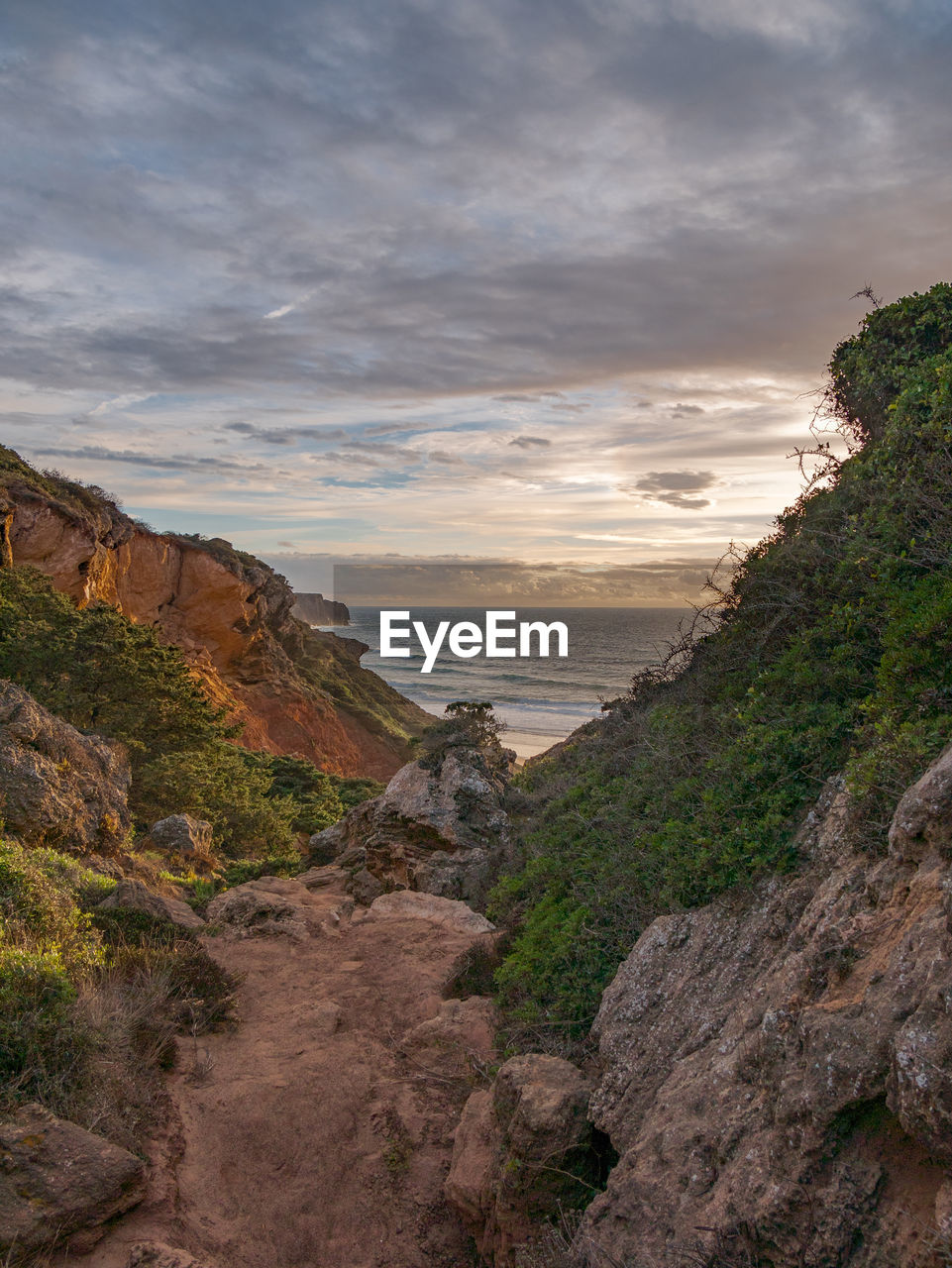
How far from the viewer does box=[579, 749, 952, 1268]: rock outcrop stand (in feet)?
8.32

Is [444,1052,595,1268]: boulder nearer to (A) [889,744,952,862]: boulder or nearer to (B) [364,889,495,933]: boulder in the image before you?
(A) [889,744,952,862]: boulder

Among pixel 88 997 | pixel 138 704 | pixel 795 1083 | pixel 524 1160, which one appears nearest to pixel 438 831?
pixel 88 997

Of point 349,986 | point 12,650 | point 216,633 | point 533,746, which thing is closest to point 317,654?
point 216,633

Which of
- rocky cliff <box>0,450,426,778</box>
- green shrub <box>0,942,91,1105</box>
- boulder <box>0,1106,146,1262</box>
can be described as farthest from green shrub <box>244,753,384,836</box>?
boulder <box>0,1106,146,1262</box>

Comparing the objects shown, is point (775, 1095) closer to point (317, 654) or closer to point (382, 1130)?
point (382, 1130)

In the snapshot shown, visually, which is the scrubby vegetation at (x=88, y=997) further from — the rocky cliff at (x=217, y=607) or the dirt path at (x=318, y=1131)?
the rocky cliff at (x=217, y=607)

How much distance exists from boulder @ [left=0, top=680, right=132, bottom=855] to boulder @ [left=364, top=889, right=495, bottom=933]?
181 inches

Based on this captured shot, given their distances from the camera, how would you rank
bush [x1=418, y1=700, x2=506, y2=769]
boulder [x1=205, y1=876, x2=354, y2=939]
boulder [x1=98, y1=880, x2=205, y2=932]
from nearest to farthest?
boulder [x1=98, y1=880, x2=205, y2=932], boulder [x1=205, y1=876, x2=354, y2=939], bush [x1=418, y1=700, x2=506, y2=769]

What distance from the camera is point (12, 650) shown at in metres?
18.3

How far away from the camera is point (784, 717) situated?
5.67 m

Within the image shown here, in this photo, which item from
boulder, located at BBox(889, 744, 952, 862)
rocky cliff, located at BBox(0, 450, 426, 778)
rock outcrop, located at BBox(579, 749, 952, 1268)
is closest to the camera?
rock outcrop, located at BBox(579, 749, 952, 1268)

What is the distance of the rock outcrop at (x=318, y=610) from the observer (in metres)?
116

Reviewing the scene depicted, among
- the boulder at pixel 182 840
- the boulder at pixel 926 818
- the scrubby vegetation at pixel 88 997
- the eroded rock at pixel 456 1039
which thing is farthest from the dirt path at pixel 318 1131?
the boulder at pixel 182 840

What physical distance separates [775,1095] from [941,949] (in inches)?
40.1
